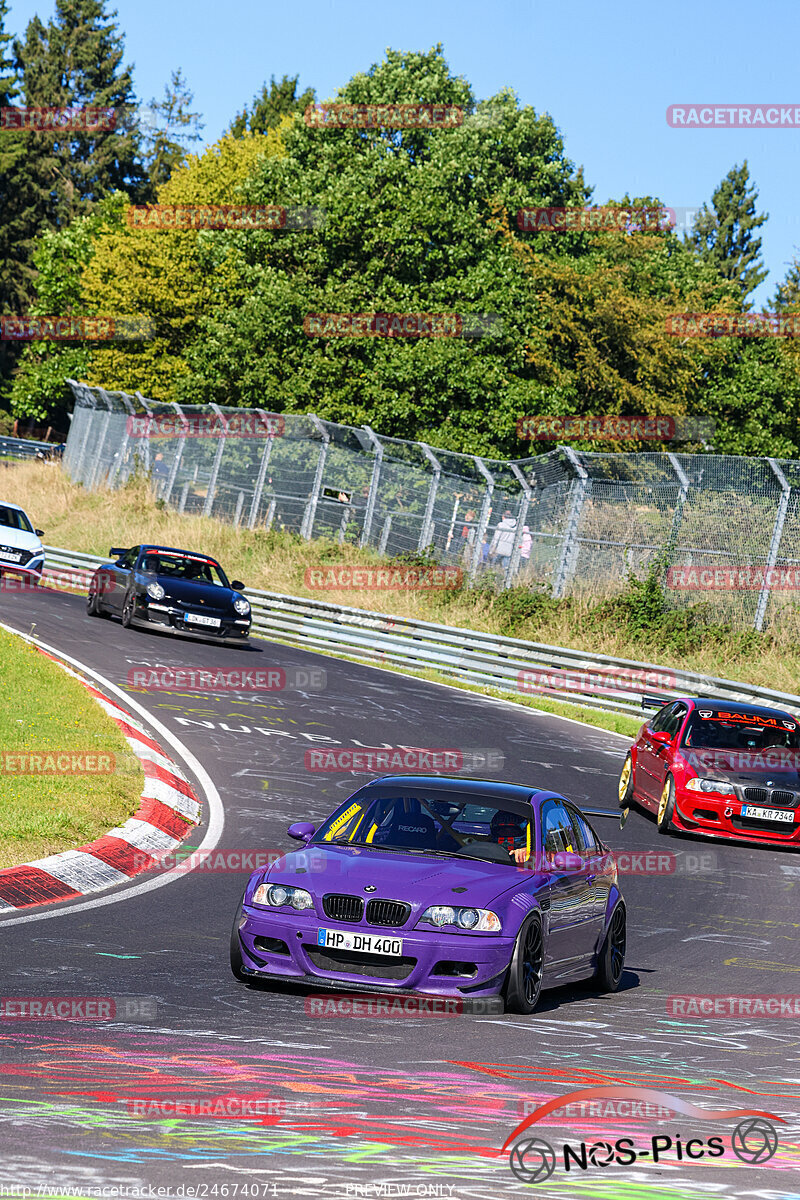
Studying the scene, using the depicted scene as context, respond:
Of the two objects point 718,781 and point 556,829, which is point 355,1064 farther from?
point 718,781

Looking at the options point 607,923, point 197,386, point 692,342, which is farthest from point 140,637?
point 692,342

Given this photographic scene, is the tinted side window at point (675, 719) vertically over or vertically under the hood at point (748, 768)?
over

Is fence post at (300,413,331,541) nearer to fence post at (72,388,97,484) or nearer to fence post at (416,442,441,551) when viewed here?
fence post at (416,442,441,551)

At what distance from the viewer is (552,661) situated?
26094mm

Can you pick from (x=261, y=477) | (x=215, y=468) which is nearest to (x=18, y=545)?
(x=261, y=477)

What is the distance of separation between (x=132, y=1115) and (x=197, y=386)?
149 ft

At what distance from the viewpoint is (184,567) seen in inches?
1088
